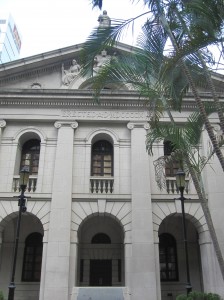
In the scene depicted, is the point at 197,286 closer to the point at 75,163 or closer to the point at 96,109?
the point at 75,163

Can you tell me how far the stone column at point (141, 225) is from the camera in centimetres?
1551

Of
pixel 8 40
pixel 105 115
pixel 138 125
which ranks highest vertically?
pixel 8 40

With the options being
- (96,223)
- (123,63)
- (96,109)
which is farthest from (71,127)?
(123,63)

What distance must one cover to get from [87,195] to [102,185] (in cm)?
A: 95

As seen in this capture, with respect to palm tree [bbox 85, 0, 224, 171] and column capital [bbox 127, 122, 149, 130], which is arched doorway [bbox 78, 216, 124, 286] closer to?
column capital [bbox 127, 122, 149, 130]

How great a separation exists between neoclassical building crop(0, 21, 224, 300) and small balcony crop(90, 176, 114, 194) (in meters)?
0.05

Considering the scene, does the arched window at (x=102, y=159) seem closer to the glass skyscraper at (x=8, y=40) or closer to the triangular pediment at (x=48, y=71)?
the triangular pediment at (x=48, y=71)

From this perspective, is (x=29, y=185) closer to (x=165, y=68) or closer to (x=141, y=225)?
(x=141, y=225)

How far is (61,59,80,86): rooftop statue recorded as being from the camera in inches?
767

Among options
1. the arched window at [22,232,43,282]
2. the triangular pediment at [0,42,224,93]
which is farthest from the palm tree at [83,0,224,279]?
the arched window at [22,232,43,282]

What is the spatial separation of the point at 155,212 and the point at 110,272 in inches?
155

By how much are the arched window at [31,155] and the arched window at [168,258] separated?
743 centimetres

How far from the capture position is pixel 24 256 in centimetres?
1828

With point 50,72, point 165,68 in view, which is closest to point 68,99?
point 50,72
